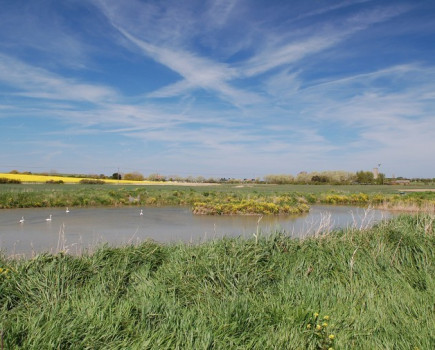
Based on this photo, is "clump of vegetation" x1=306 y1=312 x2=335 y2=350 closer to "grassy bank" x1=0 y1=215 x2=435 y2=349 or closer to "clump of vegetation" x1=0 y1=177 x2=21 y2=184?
"grassy bank" x1=0 y1=215 x2=435 y2=349

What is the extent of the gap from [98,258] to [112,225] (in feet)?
31.2

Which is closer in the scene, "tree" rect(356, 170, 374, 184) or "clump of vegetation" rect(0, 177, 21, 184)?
"clump of vegetation" rect(0, 177, 21, 184)

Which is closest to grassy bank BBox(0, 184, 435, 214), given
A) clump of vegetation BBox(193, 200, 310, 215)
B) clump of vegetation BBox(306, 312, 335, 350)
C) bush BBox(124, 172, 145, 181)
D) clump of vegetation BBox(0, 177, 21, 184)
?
clump of vegetation BBox(193, 200, 310, 215)

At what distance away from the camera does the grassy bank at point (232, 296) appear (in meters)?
3.45

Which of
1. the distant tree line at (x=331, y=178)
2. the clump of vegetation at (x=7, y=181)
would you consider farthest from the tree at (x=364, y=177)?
the clump of vegetation at (x=7, y=181)

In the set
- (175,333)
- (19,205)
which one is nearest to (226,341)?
(175,333)

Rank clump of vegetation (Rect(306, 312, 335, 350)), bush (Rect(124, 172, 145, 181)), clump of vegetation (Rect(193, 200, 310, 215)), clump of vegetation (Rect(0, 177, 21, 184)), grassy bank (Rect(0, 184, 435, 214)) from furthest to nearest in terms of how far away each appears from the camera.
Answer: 1. bush (Rect(124, 172, 145, 181))
2. clump of vegetation (Rect(0, 177, 21, 184))
3. grassy bank (Rect(0, 184, 435, 214))
4. clump of vegetation (Rect(193, 200, 310, 215))
5. clump of vegetation (Rect(306, 312, 335, 350))

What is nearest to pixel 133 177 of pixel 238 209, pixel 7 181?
pixel 7 181

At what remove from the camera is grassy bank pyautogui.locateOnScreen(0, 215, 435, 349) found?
3.45 metres

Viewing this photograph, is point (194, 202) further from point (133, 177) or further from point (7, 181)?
point (133, 177)

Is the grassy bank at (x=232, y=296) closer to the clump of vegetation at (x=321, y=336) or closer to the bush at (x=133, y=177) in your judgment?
the clump of vegetation at (x=321, y=336)

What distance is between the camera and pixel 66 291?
4.61 meters

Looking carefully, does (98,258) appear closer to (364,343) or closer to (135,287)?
(135,287)

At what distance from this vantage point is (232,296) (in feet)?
15.7
